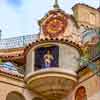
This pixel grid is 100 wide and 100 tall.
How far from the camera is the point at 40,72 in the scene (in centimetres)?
3559

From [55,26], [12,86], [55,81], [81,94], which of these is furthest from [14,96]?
[55,26]

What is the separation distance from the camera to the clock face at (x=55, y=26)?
128 ft

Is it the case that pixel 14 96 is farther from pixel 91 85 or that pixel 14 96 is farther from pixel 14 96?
pixel 91 85

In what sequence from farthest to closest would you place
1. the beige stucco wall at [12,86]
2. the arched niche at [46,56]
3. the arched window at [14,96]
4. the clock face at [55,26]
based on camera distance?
the clock face at [55,26] → the arched niche at [46,56] → the arched window at [14,96] → the beige stucco wall at [12,86]

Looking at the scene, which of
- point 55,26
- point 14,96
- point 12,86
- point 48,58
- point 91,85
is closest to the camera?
point 91,85

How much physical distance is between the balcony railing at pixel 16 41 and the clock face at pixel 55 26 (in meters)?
3.03

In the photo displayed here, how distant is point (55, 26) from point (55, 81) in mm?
5375

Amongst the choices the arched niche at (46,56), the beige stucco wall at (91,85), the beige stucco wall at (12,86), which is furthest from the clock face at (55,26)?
the beige stucco wall at (91,85)

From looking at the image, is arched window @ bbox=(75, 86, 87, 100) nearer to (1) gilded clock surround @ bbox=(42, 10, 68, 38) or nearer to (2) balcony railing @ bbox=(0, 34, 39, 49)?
(1) gilded clock surround @ bbox=(42, 10, 68, 38)

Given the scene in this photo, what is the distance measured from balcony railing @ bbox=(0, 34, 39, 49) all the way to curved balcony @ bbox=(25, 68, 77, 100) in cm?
735

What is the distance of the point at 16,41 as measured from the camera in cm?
4372

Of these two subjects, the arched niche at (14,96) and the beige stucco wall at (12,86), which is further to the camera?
the arched niche at (14,96)

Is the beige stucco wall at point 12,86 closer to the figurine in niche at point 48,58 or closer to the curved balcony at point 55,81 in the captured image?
the curved balcony at point 55,81

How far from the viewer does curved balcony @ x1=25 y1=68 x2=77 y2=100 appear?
3534cm
